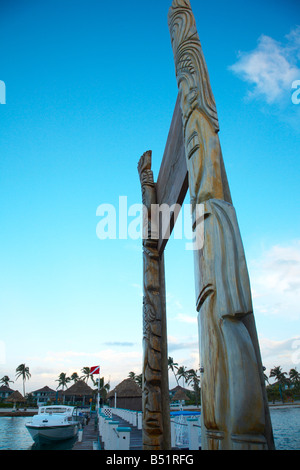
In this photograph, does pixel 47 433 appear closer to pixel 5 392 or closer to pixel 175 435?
pixel 175 435

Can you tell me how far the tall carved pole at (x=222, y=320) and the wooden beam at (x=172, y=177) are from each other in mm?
943

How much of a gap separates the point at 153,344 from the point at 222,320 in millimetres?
2422

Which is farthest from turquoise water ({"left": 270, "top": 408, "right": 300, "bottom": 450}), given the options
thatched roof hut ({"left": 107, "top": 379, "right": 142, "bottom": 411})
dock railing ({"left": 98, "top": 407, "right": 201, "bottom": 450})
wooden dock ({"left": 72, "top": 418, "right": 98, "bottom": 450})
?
thatched roof hut ({"left": 107, "top": 379, "right": 142, "bottom": 411})

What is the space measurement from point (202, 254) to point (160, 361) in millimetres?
2366

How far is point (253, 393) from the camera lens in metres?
1.10

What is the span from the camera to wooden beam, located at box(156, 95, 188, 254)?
118 inches

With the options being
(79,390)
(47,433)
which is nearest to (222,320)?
Result: (47,433)

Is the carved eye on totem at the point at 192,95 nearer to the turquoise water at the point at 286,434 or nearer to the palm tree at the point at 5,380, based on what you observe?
the turquoise water at the point at 286,434

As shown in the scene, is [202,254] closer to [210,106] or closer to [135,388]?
[210,106]

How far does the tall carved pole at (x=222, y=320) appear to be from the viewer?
110 cm

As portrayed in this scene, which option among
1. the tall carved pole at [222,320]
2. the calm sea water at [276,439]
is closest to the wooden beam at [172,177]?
the tall carved pole at [222,320]

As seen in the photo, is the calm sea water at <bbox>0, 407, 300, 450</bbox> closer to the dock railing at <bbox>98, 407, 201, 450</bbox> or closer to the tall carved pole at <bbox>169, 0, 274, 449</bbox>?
the dock railing at <bbox>98, 407, 201, 450</bbox>

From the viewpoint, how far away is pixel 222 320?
1.30 m
